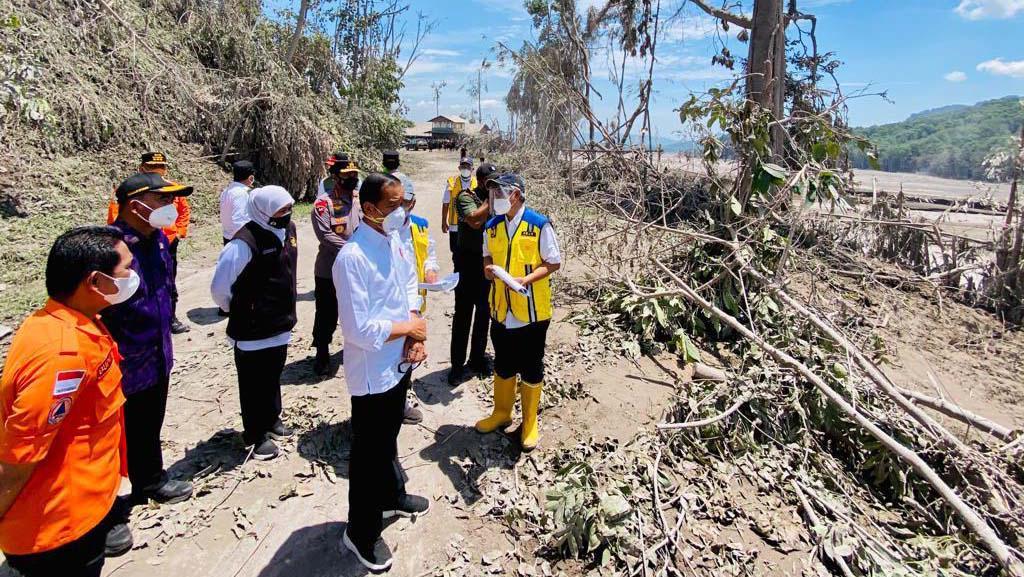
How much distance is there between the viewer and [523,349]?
11.6ft

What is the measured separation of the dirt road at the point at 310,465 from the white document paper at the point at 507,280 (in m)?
1.22

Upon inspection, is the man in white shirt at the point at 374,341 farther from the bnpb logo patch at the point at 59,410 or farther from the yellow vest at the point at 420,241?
the yellow vest at the point at 420,241

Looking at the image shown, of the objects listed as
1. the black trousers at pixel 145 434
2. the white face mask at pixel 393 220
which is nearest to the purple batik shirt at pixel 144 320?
the black trousers at pixel 145 434

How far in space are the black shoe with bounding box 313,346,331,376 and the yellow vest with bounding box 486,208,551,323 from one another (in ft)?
6.18

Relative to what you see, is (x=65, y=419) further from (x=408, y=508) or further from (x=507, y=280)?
(x=507, y=280)

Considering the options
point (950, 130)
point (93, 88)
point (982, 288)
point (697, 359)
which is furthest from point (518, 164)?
point (950, 130)

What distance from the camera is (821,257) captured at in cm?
662

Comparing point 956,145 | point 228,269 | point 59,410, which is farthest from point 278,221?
point 956,145

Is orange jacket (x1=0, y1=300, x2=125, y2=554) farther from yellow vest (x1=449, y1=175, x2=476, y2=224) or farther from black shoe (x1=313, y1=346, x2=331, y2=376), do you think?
yellow vest (x1=449, y1=175, x2=476, y2=224)

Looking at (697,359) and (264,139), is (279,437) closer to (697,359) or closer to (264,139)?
(697,359)

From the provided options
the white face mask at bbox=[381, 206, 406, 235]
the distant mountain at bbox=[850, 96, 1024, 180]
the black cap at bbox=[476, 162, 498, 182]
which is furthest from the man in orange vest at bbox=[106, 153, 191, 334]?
the distant mountain at bbox=[850, 96, 1024, 180]

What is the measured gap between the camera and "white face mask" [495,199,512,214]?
11.3ft

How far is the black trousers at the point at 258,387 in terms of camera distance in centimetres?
320

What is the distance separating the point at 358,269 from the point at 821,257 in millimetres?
6422
